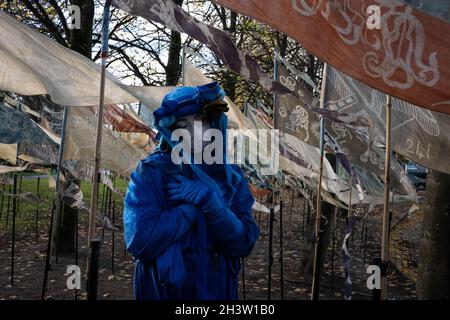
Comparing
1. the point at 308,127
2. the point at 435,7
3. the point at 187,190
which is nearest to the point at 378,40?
the point at 435,7

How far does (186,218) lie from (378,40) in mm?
1287

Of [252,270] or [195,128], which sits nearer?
[195,128]

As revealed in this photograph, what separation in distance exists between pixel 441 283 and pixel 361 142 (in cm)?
169

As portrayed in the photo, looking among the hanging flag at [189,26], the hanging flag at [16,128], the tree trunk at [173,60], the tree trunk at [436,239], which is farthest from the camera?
the tree trunk at [173,60]

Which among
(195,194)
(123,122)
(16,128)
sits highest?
(123,122)

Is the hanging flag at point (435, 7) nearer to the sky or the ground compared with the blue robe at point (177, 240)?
nearer to the sky

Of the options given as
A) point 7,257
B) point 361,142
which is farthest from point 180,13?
point 7,257

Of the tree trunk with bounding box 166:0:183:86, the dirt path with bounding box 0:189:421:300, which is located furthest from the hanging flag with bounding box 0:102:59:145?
the tree trunk with bounding box 166:0:183:86

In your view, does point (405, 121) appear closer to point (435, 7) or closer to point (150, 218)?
point (435, 7)

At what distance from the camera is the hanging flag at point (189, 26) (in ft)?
8.74

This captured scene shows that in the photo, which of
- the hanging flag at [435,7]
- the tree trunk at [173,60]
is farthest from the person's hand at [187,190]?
the tree trunk at [173,60]

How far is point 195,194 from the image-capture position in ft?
7.33

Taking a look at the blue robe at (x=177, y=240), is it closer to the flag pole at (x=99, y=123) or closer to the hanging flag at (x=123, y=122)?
the flag pole at (x=99, y=123)

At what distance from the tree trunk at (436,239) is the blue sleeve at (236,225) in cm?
290
